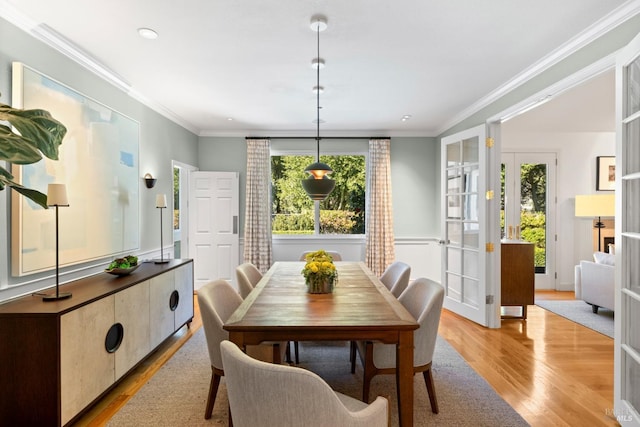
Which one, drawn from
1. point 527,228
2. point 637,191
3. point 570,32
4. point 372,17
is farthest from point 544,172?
point 372,17

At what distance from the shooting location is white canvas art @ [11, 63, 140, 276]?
2.24 m

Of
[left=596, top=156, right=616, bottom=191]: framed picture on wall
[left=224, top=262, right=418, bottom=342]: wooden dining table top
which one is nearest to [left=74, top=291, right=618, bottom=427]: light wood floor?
[left=224, top=262, right=418, bottom=342]: wooden dining table top

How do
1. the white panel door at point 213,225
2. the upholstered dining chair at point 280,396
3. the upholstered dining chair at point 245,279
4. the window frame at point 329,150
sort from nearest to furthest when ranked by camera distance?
the upholstered dining chair at point 280,396
the upholstered dining chair at point 245,279
the white panel door at point 213,225
the window frame at point 329,150

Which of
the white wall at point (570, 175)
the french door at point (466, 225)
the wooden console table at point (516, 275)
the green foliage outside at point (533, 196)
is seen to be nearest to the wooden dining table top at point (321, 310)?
the french door at point (466, 225)

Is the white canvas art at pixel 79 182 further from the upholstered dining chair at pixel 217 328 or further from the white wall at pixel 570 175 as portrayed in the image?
the white wall at pixel 570 175

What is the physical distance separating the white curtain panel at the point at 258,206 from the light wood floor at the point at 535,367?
1.42 meters

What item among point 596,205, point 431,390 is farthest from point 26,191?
point 596,205

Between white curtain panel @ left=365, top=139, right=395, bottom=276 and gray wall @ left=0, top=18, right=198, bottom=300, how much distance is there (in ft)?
9.39

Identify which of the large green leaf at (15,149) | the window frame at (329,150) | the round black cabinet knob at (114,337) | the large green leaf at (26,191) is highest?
the window frame at (329,150)

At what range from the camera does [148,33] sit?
96.4 inches

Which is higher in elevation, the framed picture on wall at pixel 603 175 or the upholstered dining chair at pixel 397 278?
the framed picture on wall at pixel 603 175

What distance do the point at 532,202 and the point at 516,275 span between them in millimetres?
2168

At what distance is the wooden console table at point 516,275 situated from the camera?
13.5ft

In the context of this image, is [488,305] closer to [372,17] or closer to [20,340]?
[372,17]
